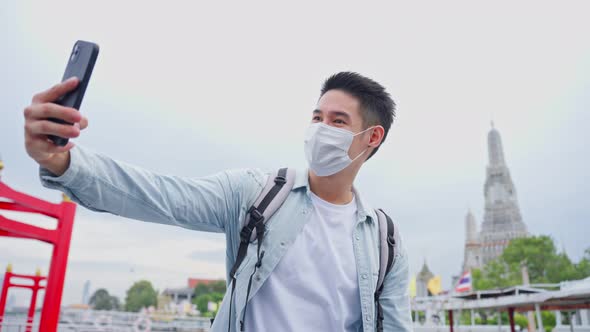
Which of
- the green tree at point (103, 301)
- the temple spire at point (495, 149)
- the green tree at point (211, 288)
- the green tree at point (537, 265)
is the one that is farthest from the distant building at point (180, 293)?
the temple spire at point (495, 149)

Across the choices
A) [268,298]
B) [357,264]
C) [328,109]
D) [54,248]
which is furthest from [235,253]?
[54,248]

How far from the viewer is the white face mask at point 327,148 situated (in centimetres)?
209

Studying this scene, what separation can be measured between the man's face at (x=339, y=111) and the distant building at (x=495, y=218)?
75191mm

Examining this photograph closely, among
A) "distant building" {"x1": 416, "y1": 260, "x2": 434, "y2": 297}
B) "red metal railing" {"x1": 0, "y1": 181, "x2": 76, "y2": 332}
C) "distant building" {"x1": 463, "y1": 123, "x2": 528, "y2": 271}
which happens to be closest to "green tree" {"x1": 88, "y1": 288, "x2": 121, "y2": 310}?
"distant building" {"x1": 416, "y1": 260, "x2": 434, "y2": 297}

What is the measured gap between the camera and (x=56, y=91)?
102 cm

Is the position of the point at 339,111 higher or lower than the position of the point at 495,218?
lower

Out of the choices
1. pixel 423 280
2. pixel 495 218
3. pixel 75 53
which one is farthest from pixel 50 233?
pixel 495 218

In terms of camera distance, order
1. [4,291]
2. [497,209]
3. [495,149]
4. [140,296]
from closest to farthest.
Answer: [4,291] → [140,296] → [497,209] → [495,149]

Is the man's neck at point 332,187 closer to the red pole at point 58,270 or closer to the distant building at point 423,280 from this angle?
the red pole at point 58,270

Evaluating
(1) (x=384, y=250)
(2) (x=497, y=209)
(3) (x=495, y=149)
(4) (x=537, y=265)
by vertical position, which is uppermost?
(3) (x=495, y=149)

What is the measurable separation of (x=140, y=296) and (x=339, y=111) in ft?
228

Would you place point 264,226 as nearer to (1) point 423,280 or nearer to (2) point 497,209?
(1) point 423,280

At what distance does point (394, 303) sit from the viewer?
1.99 meters

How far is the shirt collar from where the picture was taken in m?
1.96
